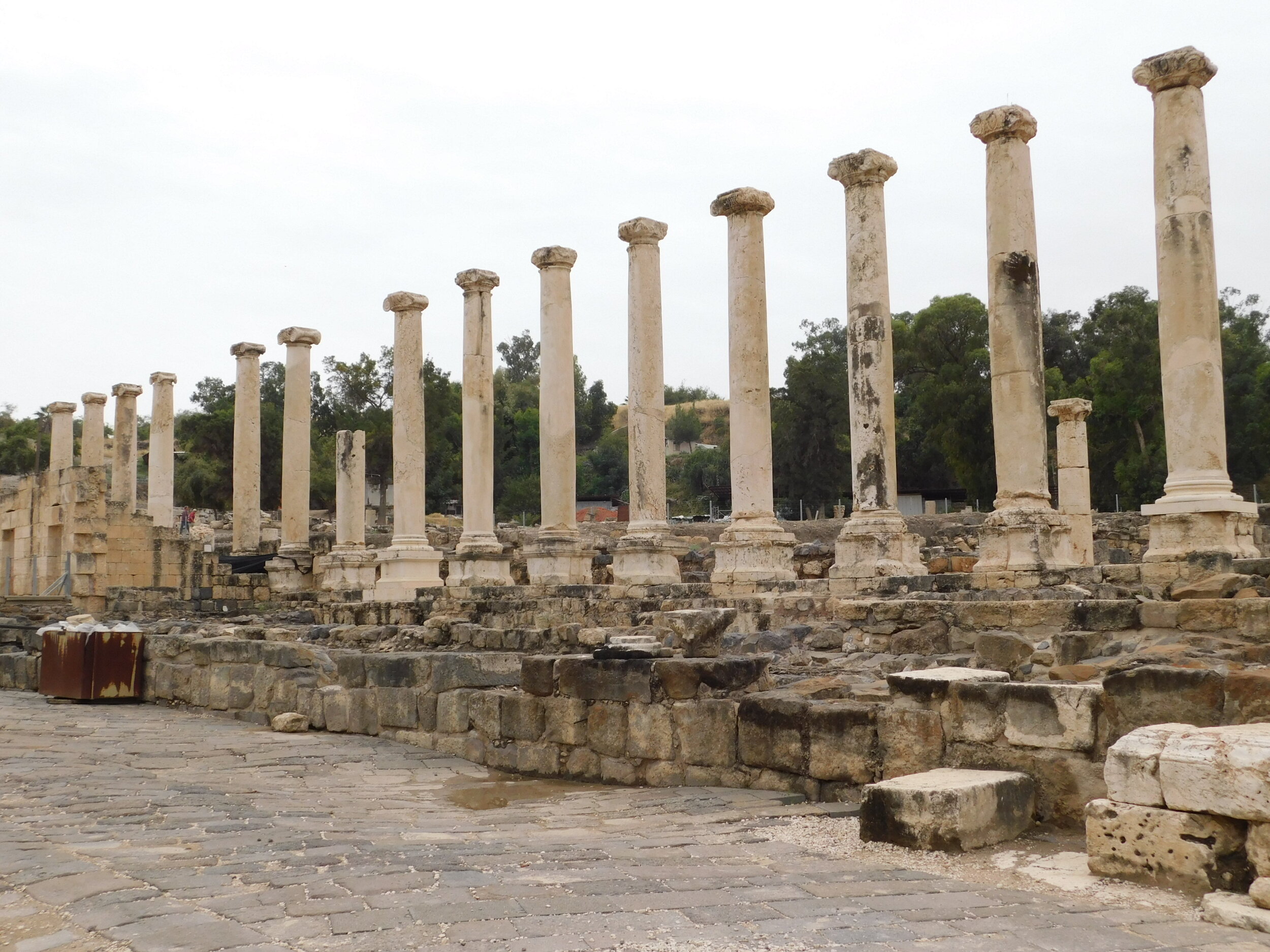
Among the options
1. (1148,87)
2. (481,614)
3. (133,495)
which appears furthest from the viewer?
(133,495)

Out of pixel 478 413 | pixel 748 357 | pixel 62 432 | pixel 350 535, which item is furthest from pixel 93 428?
pixel 748 357

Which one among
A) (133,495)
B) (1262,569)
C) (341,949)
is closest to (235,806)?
(341,949)

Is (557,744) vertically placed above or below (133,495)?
below

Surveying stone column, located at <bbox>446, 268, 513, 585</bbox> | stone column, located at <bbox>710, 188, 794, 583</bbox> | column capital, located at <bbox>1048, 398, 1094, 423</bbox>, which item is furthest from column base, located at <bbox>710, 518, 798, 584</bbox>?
column capital, located at <bbox>1048, 398, 1094, 423</bbox>

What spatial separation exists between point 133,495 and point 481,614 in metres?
21.7

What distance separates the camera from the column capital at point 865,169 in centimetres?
1533

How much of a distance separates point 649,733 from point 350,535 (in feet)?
60.7

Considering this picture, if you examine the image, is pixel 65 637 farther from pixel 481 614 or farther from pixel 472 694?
pixel 472 694

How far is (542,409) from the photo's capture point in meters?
20.3

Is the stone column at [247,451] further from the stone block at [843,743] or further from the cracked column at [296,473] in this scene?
the stone block at [843,743]

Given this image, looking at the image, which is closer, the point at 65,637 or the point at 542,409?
the point at 65,637

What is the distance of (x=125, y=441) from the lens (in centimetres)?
3192

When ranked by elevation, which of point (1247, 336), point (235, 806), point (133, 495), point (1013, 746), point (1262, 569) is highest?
point (1247, 336)

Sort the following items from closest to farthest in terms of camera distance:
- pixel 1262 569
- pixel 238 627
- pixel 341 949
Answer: pixel 341 949
pixel 1262 569
pixel 238 627
